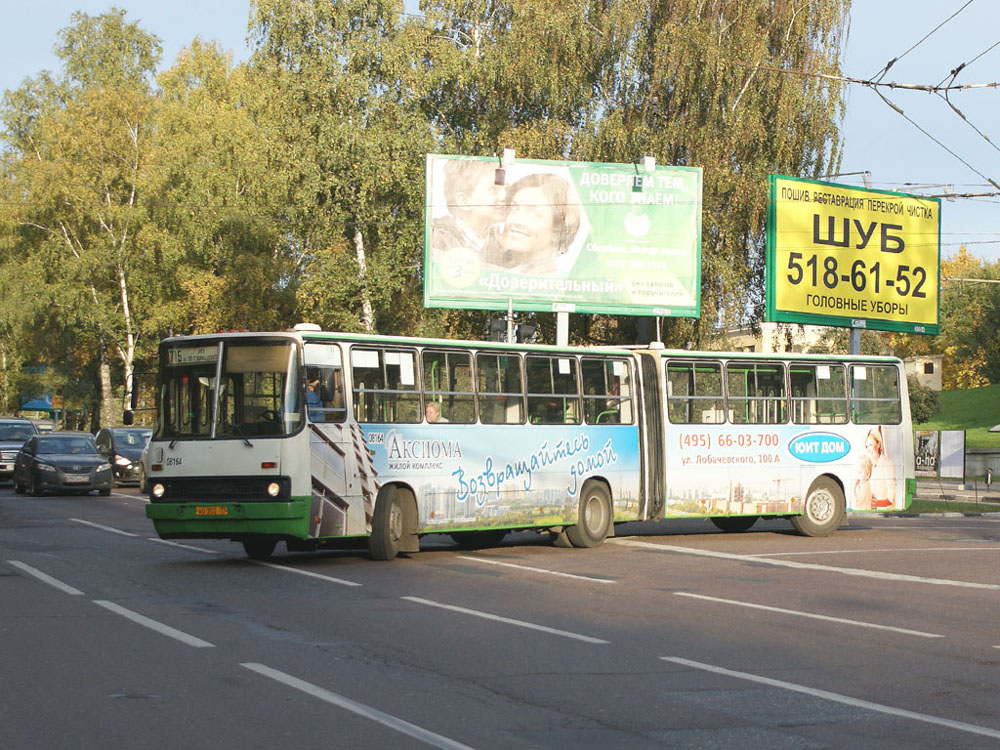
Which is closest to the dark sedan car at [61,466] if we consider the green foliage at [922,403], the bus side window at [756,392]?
the bus side window at [756,392]

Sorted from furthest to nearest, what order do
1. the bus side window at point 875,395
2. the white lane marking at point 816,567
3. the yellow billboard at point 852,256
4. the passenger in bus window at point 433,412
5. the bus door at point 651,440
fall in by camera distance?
the yellow billboard at point 852,256
the bus side window at point 875,395
the bus door at point 651,440
the passenger in bus window at point 433,412
the white lane marking at point 816,567

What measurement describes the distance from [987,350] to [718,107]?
230 ft

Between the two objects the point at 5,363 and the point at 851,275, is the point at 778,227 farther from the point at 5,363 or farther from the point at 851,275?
the point at 5,363

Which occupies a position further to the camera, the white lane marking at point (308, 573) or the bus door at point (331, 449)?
the bus door at point (331, 449)

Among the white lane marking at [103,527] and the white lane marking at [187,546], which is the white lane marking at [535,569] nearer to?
the white lane marking at [187,546]

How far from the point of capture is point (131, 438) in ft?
140

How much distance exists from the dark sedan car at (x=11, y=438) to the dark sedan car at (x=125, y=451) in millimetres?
2704

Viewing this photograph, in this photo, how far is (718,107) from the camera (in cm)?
4169

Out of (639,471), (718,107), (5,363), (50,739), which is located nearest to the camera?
(50,739)

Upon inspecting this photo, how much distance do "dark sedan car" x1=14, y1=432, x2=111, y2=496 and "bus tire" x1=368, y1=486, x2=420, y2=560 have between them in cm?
1924

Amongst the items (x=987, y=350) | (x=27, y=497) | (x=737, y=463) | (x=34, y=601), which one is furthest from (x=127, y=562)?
(x=987, y=350)

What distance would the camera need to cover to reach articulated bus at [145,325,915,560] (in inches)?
686

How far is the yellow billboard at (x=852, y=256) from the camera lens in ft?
121

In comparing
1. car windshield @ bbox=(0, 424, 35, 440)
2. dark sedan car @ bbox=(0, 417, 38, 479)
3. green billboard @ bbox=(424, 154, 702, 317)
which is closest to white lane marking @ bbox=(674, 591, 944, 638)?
green billboard @ bbox=(424, 154, 702, 317)
